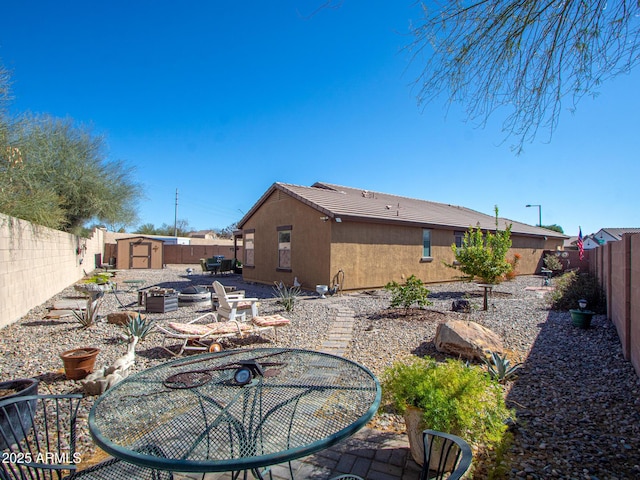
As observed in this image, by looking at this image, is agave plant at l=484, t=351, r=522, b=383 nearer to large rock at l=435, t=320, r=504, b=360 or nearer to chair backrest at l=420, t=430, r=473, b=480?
large rock at l=435, t=320, r=504, b=360

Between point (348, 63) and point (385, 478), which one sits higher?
point (348, 63)

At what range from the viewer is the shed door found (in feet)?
76.8

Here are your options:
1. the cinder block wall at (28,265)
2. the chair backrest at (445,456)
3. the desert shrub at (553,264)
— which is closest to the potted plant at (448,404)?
the chair backrest at (445,456)

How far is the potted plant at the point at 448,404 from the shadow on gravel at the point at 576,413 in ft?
1.24

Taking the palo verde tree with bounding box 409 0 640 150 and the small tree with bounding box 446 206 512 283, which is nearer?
the palo verde tree with bounding box 409 0 640 150

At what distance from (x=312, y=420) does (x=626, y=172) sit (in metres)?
4.76

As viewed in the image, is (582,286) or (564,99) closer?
(564,99)

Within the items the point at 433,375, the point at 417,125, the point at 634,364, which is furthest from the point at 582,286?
the point at 433,375

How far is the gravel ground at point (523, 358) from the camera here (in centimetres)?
264

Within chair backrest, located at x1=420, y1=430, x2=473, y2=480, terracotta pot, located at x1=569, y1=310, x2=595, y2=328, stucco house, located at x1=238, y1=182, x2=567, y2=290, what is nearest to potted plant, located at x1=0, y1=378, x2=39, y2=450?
chair backrest, located at x1=420, y1=430, x2=473, y2=480

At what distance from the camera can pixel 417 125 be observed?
3686mm

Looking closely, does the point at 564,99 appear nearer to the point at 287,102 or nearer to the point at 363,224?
the point at 287,102

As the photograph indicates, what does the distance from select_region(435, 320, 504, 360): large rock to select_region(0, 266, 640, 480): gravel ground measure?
10.0 inches

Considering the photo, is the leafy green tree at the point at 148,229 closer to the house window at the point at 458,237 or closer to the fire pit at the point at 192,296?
the fire pit at the point at 192,296
